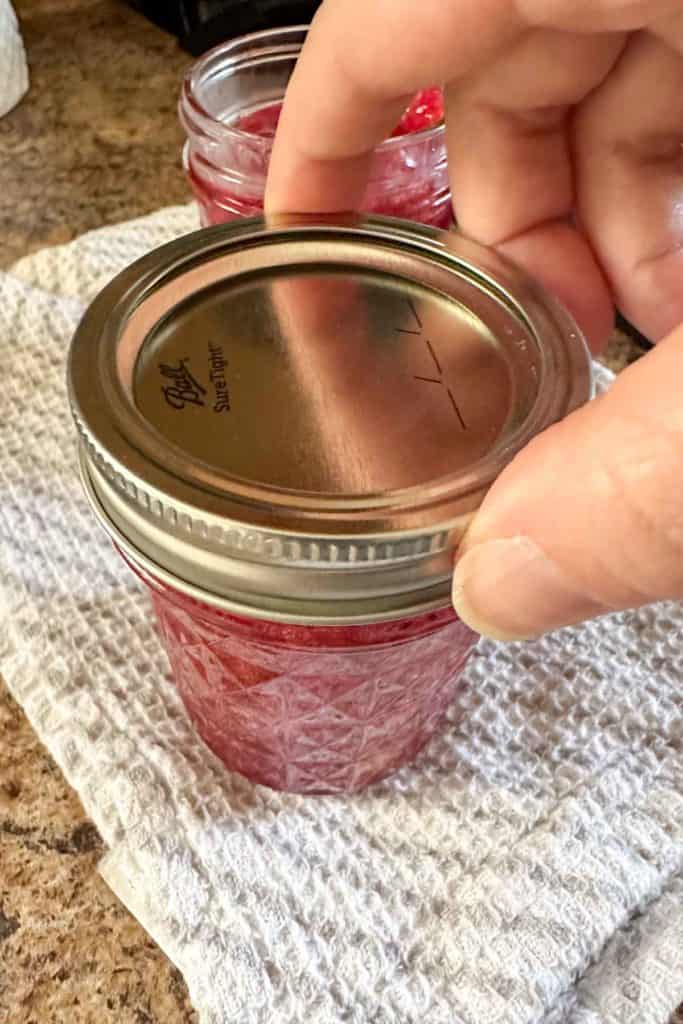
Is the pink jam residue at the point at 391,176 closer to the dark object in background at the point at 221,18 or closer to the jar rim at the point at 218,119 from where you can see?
the jar rim at the point at 218,119

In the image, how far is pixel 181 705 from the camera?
1.33ft

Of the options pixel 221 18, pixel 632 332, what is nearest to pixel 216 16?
pixel 221 18

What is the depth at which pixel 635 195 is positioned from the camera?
0.42 metres

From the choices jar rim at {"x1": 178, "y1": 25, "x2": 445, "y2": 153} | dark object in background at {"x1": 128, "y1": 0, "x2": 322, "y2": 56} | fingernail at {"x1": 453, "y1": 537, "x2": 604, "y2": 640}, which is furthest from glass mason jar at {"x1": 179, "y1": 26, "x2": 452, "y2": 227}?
fingernail at {"x1": 453, "y1": 537, "x2": 604, "y2": 640}

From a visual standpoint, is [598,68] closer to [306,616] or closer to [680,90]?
[680,90]

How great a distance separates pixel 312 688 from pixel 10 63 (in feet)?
1.84

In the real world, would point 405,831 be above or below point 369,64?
below

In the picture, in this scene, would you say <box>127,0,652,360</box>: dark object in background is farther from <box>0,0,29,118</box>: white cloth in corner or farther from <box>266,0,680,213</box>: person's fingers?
<box>266,0,680,213</box>: person's fingers

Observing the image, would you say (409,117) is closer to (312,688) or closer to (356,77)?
(356,77)

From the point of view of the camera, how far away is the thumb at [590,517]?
0.24 metres

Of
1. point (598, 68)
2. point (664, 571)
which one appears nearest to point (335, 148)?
point (598, 68)

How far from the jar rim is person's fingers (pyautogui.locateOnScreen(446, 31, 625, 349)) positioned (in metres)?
0.03

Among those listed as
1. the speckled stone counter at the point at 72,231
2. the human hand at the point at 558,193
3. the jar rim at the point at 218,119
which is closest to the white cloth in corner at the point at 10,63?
the speckled stone counter at the point at 72,231

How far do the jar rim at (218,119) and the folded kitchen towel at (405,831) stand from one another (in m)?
0.19
